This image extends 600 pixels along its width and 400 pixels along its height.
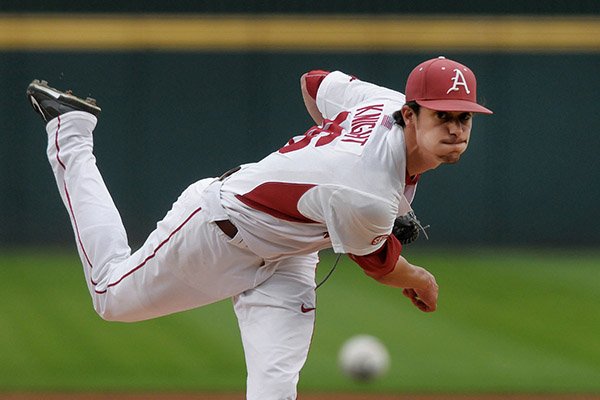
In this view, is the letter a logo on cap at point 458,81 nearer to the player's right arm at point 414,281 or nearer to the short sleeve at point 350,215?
the short sleeve at point 350,215

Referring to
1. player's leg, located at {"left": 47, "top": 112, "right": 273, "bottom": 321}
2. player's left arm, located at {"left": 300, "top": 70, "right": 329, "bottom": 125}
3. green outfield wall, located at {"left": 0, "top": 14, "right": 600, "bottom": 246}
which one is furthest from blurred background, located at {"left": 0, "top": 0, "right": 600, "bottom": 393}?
player's leg, located at {"left": 47, "top": 112, "right": 273, "bottom": 321}

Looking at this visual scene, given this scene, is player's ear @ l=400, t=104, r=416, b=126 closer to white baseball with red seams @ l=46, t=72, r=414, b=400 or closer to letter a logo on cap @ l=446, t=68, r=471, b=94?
white baseball with red seams @ l=46, t=72, r=414, b=400

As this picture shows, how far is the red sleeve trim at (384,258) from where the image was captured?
533 cm

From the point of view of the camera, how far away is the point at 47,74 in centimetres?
1574

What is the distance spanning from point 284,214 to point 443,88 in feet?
3.08

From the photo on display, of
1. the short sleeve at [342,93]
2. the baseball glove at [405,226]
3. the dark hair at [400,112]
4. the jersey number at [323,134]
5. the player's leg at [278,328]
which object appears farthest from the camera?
the short sleeve at [342,93]

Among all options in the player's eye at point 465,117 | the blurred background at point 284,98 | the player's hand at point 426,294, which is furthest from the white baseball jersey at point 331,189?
the blurred background at point 284,98

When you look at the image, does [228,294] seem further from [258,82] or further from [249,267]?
[258,82]

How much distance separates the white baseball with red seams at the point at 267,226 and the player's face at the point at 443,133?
15cm

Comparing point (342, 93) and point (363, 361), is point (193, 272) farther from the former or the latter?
point (363, 361)

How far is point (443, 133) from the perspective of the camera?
487 cm

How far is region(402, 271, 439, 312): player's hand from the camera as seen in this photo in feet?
18.4

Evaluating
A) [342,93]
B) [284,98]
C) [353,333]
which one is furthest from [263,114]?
[342,93]

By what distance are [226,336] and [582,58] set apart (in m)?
7.89
